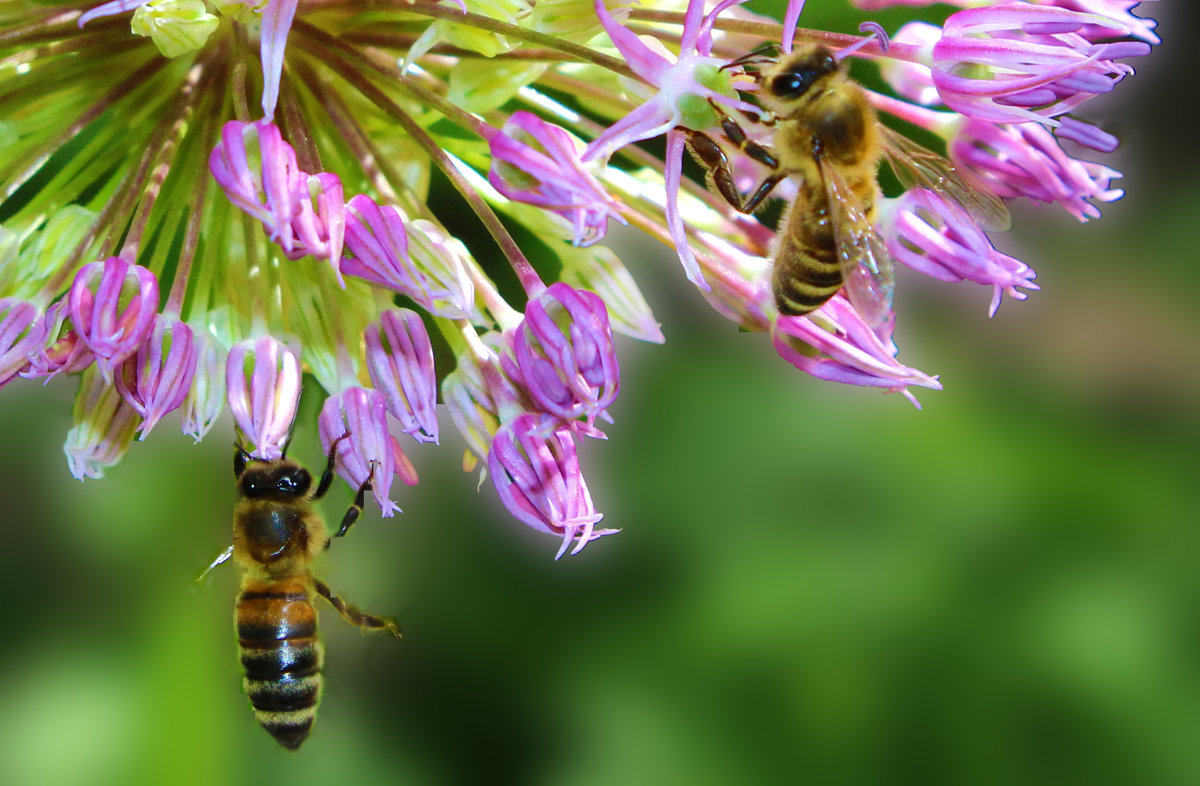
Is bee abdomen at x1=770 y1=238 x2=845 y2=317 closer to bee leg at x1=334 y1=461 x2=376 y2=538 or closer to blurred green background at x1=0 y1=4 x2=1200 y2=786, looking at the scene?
bee leg at x1=334 y1=461 x2=376 y2=538

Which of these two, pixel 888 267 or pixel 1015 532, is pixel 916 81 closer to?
pixel 888 267

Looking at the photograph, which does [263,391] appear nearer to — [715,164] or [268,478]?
[268,478]

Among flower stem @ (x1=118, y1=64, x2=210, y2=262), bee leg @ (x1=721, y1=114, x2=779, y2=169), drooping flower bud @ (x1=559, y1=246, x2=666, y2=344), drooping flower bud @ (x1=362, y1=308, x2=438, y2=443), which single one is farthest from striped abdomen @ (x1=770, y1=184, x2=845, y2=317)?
flower stem @ (x1=118, y1=64, x2=210, y2=262)

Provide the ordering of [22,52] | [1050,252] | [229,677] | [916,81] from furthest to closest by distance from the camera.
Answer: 1. [1050,252]
2. [229,677]
3. [916,81]
4. [22,52]

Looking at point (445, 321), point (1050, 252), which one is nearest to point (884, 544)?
point (1050, 252)

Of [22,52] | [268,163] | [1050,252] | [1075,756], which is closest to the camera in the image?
[268,163]

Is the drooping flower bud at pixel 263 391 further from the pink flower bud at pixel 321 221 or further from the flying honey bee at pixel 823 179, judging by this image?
the flying honey bee at pixel 823 179
